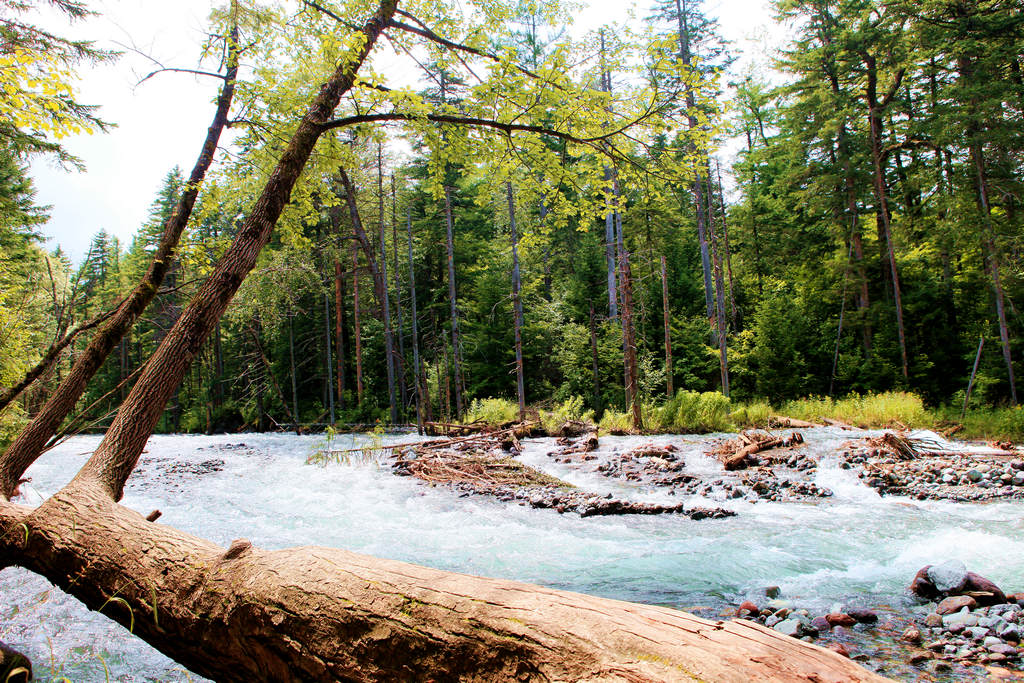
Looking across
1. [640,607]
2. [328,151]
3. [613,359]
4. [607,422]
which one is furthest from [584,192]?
[613,359]

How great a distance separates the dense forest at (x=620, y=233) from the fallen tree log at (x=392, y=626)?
250 cm

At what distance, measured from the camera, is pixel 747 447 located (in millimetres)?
10938

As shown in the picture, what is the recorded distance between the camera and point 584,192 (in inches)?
203

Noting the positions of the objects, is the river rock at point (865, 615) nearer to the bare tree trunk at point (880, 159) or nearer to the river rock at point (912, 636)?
the river rock at point (912, 636)

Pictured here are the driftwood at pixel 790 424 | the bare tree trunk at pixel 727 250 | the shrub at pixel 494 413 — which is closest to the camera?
the driftwood at pixel 790 424

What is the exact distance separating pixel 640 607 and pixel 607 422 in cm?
1552

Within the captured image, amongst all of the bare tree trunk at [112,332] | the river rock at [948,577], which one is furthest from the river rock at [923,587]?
the bare tree trunk at [112,332]

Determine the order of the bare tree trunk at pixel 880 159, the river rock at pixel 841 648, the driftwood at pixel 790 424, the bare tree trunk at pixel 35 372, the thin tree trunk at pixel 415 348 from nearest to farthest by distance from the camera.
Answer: the river rock at pixel 841 648
the bare tree trunk at pixel 35 372
the driftwood at pixel 790 424
the bare tree trunk at pixel 880 159
the thin tree trunk at pixel 415 348

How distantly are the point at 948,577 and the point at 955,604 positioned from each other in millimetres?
443

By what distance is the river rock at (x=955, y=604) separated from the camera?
3832 millimetres

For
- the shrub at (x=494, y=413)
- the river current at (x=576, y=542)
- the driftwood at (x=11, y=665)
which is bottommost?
the river current at (x=576, y=542)

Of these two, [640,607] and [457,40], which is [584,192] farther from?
[640,607]

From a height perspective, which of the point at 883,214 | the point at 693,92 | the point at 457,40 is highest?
the point at 883,214

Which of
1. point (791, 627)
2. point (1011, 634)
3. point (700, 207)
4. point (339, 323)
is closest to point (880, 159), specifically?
point (700, 207)
